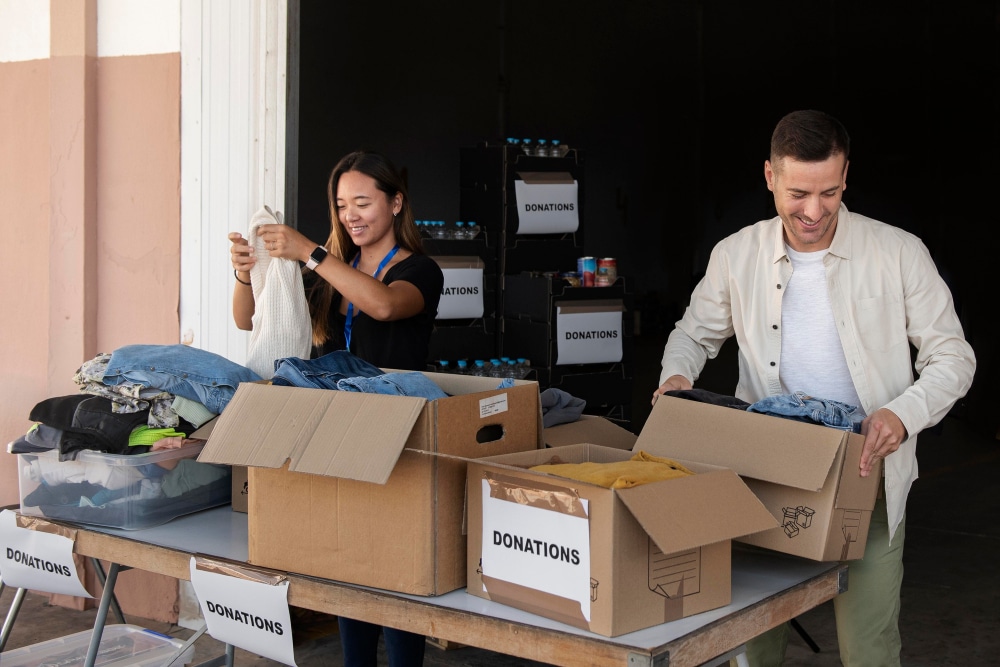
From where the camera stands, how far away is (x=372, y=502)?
1845 millimetres

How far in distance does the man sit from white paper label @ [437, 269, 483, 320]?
2.45 metres

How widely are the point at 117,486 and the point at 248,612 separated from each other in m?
0.48

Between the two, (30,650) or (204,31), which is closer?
(30,650)

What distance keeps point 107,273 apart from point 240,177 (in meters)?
0.67

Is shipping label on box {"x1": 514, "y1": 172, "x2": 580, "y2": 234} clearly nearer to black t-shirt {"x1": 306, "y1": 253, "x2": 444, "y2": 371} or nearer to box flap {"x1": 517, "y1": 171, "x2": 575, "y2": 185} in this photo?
box flap {"x1": 517, "y1": 171, "x2": 575, "y2": 185}

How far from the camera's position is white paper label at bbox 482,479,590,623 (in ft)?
5.34

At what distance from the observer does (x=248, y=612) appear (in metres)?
2.00

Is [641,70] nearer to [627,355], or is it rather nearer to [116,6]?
[627,355]

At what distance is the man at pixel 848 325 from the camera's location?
2.16 meters

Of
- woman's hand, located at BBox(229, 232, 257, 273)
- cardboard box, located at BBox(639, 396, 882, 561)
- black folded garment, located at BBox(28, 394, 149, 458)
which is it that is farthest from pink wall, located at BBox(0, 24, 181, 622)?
cardboard box, located at BBox(639, 396, 882, 561)

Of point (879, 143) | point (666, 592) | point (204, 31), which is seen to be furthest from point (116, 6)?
point (879, 143)

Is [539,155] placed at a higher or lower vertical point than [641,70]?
lower

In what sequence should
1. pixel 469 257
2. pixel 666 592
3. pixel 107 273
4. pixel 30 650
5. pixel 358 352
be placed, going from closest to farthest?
pixel 666 592
pixel 358 352
pixel 30 650
pixel 107 273
pixel 469 257

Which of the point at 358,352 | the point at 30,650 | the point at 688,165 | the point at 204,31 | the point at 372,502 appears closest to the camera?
the point at 372,502
